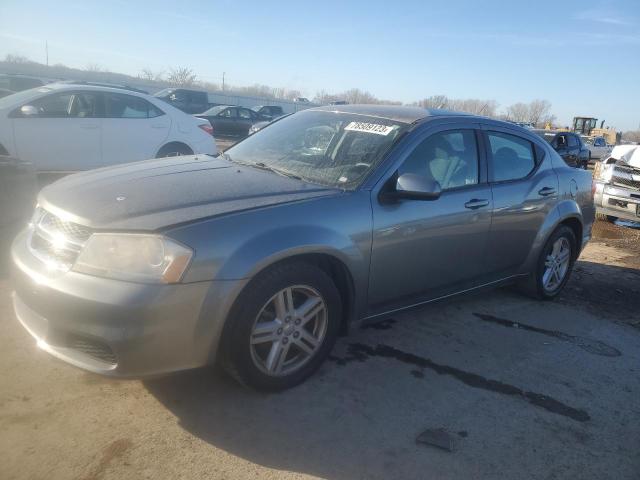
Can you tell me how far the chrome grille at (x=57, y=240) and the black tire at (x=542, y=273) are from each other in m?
3.80

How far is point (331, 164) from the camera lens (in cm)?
336

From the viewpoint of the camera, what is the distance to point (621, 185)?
8477 millimetres

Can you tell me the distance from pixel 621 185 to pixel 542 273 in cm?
507

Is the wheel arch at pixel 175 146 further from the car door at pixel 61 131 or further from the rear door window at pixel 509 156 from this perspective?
the rear door window at pixel 509 156

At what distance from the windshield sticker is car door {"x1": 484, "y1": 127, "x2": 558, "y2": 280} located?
0.97 m

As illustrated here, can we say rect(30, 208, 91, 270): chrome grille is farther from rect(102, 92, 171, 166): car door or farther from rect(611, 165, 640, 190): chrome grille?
rect(611, 165, 640, 190): chrome grille

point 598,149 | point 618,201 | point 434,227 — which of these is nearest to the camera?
point 434,227

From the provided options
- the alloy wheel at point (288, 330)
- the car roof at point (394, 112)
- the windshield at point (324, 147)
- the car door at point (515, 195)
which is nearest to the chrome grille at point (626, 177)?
the car door at point (515, 195)

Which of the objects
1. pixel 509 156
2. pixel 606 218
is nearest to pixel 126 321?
pixel 509 156

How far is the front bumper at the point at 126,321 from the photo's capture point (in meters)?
2.25

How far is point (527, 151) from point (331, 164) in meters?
2.09

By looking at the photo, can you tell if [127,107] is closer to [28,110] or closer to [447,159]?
[28,110]

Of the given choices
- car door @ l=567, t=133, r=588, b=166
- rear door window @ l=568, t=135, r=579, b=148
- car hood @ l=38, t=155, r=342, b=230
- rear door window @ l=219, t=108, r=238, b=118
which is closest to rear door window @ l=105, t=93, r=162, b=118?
car hood @ l=38, t=155, r=342, b=230

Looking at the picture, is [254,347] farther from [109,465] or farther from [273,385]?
[109,465]
